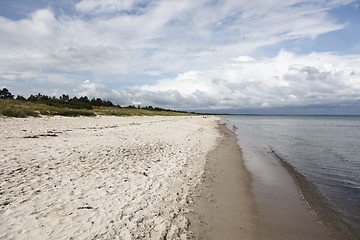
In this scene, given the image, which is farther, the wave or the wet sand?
the wave

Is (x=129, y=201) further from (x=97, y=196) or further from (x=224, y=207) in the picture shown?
(x=224, y=207)

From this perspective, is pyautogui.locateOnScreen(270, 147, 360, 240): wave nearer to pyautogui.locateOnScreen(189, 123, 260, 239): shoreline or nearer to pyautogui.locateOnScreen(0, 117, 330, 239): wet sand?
pyautogui.locateOnScreen(0, 117, 330, 239): wet sand

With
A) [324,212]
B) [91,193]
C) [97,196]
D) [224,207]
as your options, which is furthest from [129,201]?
[324,212]

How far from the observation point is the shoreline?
4.82 m

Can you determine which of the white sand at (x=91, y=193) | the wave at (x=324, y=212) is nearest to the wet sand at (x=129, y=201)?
the white sand at (x=91, y=193)

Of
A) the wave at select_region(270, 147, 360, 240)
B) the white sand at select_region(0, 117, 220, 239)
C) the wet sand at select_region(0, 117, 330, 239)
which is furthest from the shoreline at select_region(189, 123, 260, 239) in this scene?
the wave at select_region(270, 147, 360, 240)

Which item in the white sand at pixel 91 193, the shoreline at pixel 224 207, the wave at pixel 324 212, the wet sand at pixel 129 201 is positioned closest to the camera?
the white sand at pixel 91 193

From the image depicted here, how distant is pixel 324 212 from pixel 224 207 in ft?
10.4

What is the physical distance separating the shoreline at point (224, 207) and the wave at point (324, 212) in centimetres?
182

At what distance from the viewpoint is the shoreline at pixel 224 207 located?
4.82 m

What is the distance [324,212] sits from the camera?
20.2 ft

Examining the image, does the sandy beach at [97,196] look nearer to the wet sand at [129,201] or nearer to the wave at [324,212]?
the wet sand at [129,201]

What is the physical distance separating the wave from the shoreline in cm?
182

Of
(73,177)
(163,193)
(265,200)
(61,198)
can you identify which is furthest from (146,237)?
(265,200)
